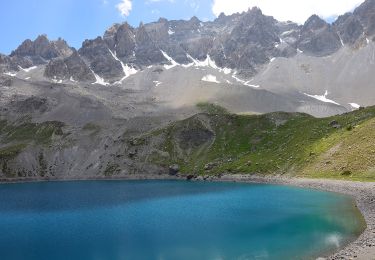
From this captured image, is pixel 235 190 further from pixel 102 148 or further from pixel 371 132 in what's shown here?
pixel 102 148

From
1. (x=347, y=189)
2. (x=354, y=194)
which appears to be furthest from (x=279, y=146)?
(x=354, y=194)

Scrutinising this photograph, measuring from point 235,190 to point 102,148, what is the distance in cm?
9592

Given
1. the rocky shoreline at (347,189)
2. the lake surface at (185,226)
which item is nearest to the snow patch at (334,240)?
the lake surface at (185,226)

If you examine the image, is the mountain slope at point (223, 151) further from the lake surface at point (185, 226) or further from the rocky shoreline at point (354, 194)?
the lake surface at point (185, 226)

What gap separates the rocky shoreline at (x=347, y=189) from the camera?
45500mm

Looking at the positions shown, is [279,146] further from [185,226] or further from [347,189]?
[185,226]

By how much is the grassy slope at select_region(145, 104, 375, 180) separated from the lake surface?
50.5ft

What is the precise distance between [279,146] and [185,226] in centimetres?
8911

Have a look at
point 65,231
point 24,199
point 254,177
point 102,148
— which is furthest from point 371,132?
point 102,148

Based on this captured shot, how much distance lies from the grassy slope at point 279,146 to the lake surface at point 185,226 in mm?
Answer: 15407

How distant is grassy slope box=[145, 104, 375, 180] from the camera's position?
11012cm

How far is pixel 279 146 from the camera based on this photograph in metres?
150

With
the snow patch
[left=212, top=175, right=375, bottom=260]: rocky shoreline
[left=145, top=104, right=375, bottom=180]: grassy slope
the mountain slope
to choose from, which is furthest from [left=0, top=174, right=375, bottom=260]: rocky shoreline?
[left=145, top=104, right=375, bottom=180]: grassy slope

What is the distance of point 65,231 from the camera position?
68.6 metres
